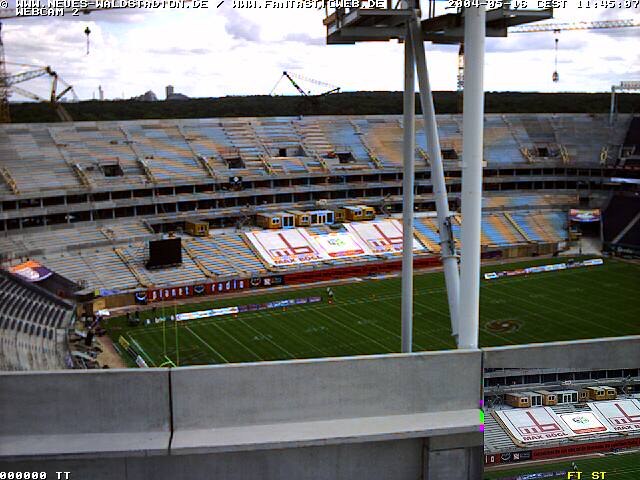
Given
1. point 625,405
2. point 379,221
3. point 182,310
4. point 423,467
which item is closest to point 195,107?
point 379,221

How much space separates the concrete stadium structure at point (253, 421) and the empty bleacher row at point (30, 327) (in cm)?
1589

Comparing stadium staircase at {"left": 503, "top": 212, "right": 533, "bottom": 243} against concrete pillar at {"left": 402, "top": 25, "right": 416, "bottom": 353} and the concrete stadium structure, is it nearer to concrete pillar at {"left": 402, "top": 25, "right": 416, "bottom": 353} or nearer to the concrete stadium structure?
concrete pillar at {"left": 402, "top": 25, "right": 416, "bottom": 353}

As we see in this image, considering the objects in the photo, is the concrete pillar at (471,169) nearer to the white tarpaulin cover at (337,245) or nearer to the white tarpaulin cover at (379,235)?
the white tarpaulin cover at (337,245)

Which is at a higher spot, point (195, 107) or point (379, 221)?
point (195, 107)

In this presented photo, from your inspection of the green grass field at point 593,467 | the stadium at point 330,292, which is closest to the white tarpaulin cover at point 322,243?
the stadium at point 330,292

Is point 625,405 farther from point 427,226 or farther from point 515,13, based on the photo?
point 427,226

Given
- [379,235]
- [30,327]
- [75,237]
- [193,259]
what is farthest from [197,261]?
[30,327]

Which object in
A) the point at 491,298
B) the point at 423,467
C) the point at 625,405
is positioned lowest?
the point at 491,298

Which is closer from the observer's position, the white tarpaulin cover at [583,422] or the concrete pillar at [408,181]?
the concrete pillar at [408,181]

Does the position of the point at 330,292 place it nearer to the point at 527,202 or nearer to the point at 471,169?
the point at 527,202

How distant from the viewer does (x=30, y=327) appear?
27.0 m

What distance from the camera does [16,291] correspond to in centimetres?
3050

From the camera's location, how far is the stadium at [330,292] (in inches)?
245

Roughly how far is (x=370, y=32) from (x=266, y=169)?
39508mm
